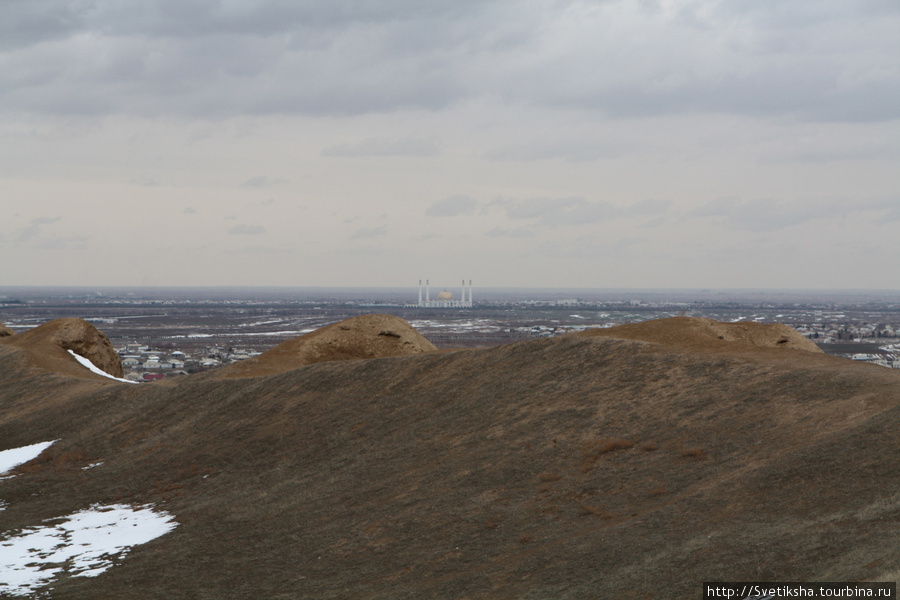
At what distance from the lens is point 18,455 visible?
103 ft

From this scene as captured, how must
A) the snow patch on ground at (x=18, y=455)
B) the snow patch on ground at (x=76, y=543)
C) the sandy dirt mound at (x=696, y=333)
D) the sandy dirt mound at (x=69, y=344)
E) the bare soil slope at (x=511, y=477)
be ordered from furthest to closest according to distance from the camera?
1. the sandy dirt mound at (x=69, y=344)
2. the snow patch on ground at (x=18, y=455)
3. the sandy dirt mound at (x=696, y=333)
4. the snow patch on ground at (x=76, y=543)
5. the bare soil slope at (x=511, y=477)

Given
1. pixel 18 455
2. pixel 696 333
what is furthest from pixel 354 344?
pixel 696 333

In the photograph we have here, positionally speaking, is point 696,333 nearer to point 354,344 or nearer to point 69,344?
point 354,344

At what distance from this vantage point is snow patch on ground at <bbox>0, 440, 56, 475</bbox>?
30.2 metres

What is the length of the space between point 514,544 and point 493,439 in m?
6.73

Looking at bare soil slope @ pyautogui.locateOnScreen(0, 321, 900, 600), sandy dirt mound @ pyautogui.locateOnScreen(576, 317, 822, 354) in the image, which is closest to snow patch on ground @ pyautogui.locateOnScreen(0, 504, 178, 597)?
bare soil slope @ pyautogui.locateOnScreen(0, 321, 900, 600)

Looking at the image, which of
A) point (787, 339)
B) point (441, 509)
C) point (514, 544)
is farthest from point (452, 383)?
point (787, 339)

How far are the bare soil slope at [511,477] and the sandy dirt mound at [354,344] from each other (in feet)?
41.7

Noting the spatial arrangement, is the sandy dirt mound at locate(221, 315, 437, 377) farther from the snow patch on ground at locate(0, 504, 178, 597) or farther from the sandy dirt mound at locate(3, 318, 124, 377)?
the snow patch on ground at locate(0, 504, 178, 597)

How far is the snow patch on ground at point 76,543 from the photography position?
58.5 feet

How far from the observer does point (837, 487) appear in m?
14.2

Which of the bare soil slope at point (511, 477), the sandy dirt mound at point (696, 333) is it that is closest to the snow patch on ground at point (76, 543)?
the bare soil slope at point (511, 477)

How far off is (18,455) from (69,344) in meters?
24.1

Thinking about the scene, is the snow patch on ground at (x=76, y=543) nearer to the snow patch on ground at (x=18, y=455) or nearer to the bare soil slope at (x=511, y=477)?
the bare soil slope at (x=511, y=477)
